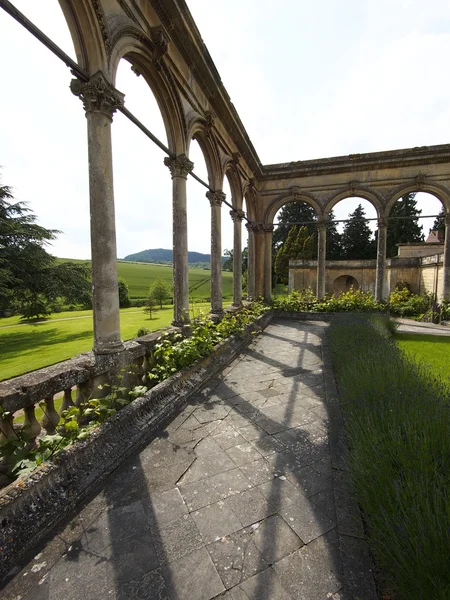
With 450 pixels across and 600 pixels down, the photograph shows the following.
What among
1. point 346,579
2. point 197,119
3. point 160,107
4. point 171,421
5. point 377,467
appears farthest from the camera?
point 197,119

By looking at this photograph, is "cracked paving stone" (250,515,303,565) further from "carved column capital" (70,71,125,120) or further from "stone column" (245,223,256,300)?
"stone column" (245,223,256,300)

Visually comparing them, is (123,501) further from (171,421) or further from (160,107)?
(160,107)

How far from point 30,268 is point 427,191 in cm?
2115

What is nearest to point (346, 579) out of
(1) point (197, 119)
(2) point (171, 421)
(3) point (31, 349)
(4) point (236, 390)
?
(2) point (171, 421)

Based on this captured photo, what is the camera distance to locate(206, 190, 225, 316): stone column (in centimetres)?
807

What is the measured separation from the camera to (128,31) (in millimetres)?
4109

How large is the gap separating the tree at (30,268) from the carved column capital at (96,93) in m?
15.1

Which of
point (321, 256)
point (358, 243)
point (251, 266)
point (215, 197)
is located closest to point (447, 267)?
point (321, 256)

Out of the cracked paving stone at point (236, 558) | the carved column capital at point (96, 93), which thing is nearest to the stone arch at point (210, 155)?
the carved column capital at point (96, 93)

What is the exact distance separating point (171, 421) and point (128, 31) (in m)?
5.53

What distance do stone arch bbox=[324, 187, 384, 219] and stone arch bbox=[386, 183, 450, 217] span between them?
34 cm

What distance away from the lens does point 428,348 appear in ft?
23.8

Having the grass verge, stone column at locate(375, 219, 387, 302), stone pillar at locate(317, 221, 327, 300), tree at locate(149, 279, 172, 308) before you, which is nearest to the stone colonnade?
the grass verge

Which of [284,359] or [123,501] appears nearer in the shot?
[123,501]
